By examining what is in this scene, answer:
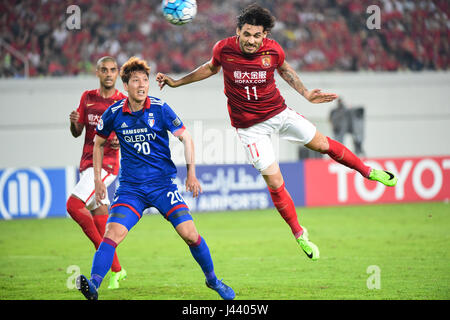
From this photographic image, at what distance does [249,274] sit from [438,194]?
31.1 feet

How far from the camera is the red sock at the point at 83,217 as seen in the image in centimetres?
743

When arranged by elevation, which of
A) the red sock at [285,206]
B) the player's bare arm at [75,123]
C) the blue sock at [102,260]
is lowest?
the blue sock at [102,260]

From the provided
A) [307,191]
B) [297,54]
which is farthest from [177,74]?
[307,191]

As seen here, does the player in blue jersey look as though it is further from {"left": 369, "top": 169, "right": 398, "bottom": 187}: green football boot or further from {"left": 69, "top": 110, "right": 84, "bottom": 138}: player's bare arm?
{"left": 369, "top": 169, "right": 398, "bottom": 187}: green football boot

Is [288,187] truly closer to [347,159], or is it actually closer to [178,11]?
[347,159]

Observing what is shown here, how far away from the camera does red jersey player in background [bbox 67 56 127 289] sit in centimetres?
745

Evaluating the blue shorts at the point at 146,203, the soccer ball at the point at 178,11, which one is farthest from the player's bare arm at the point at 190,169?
the soccer ball at the point at 178,11

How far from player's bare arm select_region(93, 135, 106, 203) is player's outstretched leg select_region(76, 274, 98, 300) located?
90 centimetres

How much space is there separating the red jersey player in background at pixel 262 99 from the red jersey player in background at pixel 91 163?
3.35 ft

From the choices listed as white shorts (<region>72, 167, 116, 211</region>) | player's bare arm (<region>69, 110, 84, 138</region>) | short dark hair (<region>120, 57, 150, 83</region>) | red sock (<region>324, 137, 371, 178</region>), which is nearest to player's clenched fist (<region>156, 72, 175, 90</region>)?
short dark hair (<region>120, 57, 150, 83</region>)

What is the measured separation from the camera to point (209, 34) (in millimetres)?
20047

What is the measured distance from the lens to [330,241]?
11016 millimetres

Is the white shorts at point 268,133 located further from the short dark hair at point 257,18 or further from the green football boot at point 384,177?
the short dark hair at point 257,18

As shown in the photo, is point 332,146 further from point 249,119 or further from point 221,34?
point 221,34
